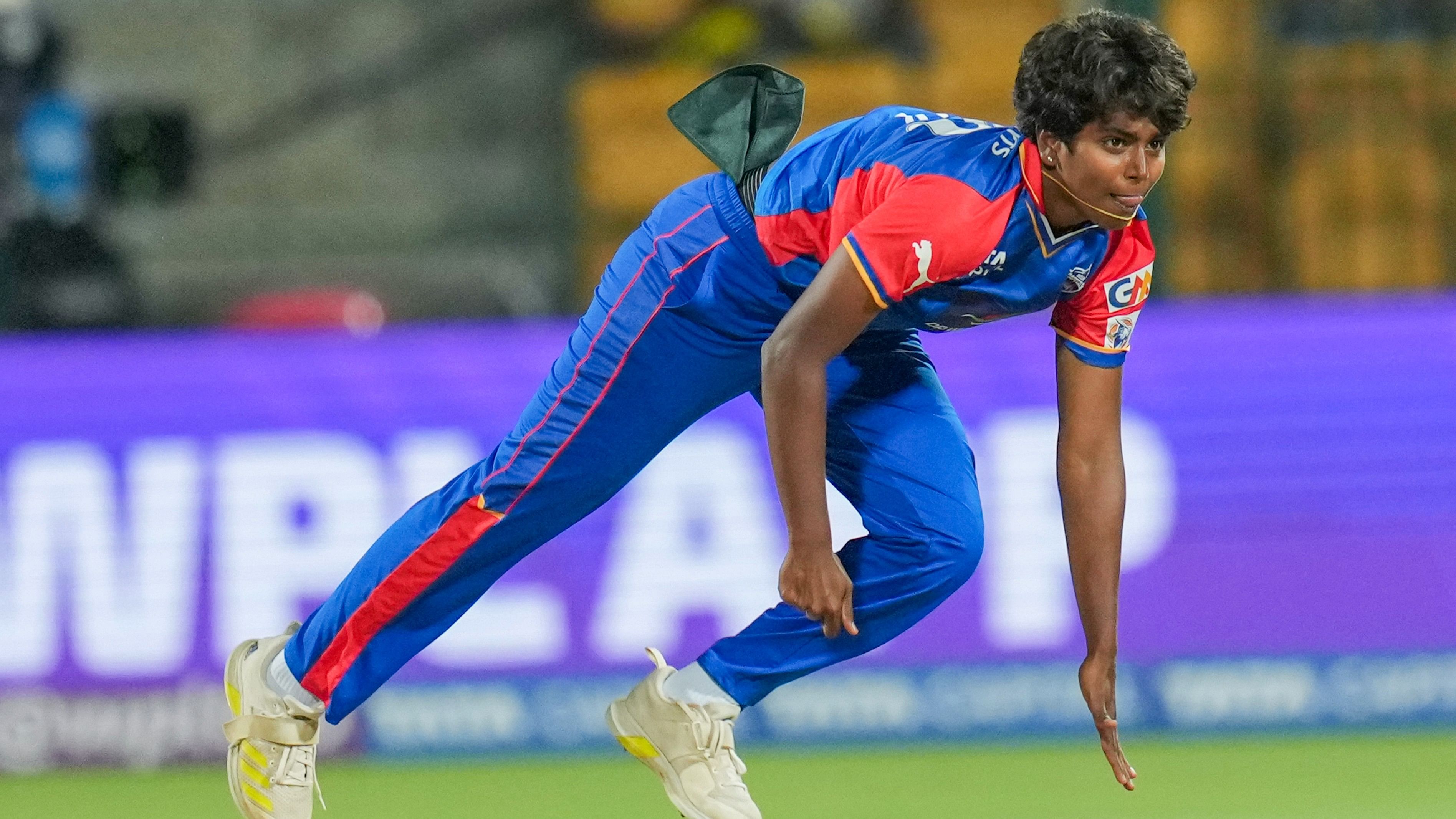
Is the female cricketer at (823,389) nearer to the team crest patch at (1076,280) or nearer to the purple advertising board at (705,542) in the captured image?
the team crest patch at (1076,280)

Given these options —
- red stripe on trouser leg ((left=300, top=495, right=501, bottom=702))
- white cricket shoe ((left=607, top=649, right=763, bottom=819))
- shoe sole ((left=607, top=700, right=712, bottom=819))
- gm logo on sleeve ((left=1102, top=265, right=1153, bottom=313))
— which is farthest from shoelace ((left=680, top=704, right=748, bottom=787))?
gm logo on sleeve ((left=1102, top=265, right=1153, bottom=313))

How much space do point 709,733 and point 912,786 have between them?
130cm

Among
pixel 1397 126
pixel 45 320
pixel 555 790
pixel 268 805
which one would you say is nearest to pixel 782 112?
pixel 268 805

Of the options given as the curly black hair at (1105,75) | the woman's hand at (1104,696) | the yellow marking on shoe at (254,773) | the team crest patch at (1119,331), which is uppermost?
the curly black hair at (1105,75)

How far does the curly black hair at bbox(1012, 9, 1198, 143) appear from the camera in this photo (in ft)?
10.8

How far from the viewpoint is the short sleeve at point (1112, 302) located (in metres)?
3.70

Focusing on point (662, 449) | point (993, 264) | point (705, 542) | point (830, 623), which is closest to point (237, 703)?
point (662, 449)

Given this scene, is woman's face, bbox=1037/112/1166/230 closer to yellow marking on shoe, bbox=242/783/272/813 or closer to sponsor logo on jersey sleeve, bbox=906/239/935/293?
sponsor logo on jersey sleeve, bbox=906/239/935/293

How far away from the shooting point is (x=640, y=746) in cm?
417

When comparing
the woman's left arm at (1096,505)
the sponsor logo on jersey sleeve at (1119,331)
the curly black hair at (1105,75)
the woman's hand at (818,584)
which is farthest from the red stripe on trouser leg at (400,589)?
the curly black hair at (1105,75)

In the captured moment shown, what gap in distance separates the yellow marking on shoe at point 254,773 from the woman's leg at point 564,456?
0.21 metres

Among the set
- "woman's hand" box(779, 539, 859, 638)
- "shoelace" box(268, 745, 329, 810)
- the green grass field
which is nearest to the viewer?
"woman's hand" box(779, 539, 859, 638)

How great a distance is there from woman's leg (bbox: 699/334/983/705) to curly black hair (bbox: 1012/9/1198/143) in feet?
2.46

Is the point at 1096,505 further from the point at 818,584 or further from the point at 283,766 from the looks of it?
the point at 283,766
